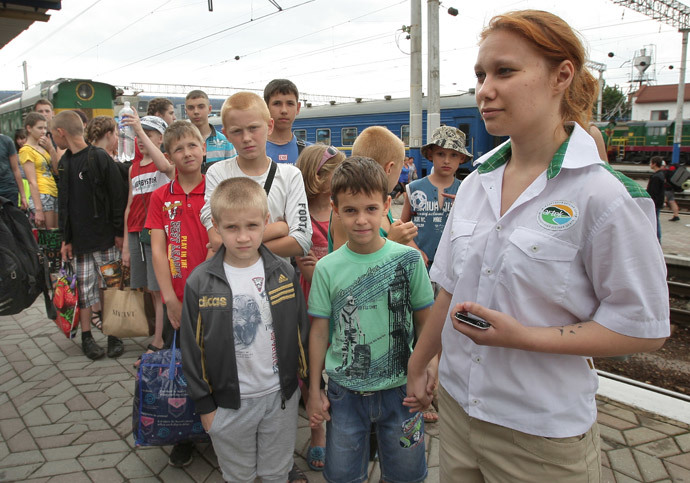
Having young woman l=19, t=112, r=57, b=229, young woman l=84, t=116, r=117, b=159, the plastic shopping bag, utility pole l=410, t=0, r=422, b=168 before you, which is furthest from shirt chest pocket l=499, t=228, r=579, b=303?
utility pole l=410, t=0, r=422, b=168

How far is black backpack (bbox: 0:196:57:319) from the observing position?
9.04ft

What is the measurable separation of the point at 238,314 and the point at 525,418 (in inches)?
52.4

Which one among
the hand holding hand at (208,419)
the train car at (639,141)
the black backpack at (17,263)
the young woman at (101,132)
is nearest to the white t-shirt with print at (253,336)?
the hand holding hand at (208,419)

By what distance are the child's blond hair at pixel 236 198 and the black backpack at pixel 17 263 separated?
1521 millimetres

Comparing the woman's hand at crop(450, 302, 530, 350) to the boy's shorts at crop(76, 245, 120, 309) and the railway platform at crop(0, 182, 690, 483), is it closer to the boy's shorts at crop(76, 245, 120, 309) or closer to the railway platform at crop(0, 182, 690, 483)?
the railway platform at crop(0, 182, 690, 483)

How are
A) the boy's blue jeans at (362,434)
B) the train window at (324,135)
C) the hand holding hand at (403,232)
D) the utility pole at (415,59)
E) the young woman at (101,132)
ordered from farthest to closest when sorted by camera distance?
the train window at (324,135) < the utility pole at (415,59) < the young woman at (101,132) < the hand holding hand at (403,232) < the boy's blue jeans at (362,434)

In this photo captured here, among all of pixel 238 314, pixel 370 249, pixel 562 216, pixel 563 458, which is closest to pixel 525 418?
pixel 563 458

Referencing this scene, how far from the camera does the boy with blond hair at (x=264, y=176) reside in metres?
2.58

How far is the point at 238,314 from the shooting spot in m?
2.16

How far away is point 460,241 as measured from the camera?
1504mm

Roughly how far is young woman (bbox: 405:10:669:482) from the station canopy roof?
346cm

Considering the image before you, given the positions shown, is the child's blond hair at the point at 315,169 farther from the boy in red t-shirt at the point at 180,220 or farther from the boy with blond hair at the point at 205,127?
the boy with blond hair at the point at 205,127

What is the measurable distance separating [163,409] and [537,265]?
7.01 feet

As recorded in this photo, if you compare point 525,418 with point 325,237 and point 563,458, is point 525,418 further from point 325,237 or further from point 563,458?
point 325,237
